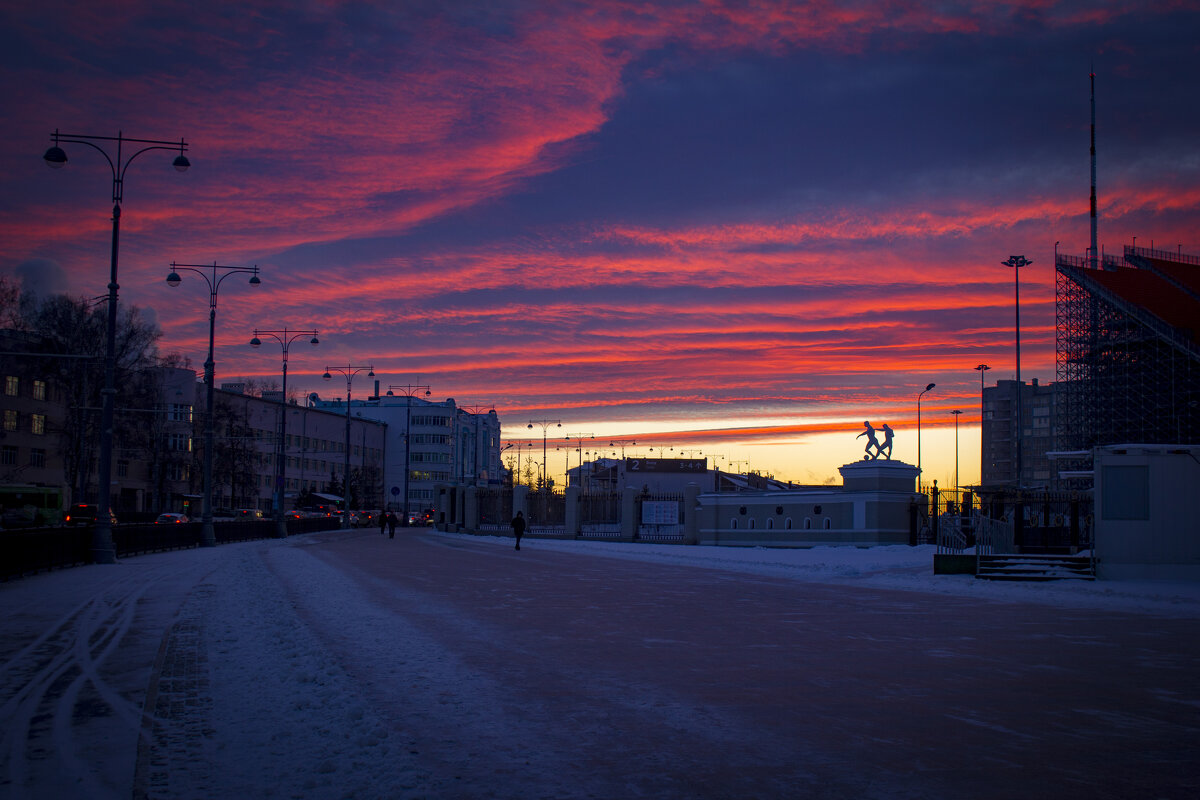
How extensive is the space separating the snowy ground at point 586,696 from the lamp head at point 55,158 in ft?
40.4

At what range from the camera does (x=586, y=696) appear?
30.8 ft

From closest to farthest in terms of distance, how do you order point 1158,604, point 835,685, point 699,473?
point 835,685 < point 1158,604 < point 699,473

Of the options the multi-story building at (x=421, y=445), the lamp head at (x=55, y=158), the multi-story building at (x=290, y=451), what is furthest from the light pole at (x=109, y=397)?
the multi-story building at (x=421, y=445)

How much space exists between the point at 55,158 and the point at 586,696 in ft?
78.7

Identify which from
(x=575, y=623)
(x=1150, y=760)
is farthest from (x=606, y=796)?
(x=575, y=623)

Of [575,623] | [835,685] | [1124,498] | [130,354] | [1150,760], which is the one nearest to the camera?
[1150,760]

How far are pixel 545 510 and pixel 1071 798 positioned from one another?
57.6 metres

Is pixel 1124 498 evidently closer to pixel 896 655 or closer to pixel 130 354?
pixel 896 655

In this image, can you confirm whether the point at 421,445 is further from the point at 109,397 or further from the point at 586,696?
the point at 586,696

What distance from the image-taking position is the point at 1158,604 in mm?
19547

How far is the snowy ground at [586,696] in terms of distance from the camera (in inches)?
259

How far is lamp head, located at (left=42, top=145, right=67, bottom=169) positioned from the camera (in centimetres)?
2606

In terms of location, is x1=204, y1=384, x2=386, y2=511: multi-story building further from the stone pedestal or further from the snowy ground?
Answer: the snowy ground

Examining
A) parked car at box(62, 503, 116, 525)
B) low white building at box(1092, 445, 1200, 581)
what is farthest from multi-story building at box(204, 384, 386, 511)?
low white building at box(1092, 445, 1200, 581)
